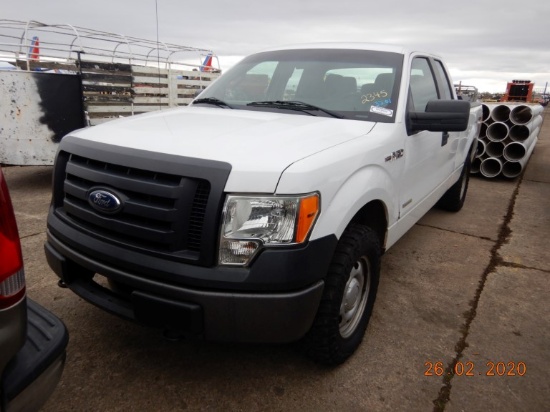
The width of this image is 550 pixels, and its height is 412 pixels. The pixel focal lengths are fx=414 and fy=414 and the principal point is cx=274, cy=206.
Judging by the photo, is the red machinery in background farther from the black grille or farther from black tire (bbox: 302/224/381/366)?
the black grille

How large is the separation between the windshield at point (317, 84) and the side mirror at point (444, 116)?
0.22 meters

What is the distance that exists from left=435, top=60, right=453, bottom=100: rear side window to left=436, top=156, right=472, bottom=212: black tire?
3.61ft

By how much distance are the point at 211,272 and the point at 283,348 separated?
0.97 m

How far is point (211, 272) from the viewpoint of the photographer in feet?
5.74

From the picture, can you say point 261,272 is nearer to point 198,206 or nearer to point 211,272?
point 211,272

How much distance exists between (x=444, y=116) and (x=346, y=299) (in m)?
1.37

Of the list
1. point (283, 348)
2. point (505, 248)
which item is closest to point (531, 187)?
point (505, 248)

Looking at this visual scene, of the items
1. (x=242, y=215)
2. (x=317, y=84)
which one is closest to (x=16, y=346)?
(x=242, y=215)

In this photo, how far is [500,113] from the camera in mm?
7418

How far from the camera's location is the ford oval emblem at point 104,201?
1906mm

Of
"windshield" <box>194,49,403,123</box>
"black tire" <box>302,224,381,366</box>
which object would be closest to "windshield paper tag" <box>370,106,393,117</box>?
"windshield" <box>194,49,403,123</box>

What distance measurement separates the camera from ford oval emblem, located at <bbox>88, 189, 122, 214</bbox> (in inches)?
75.0

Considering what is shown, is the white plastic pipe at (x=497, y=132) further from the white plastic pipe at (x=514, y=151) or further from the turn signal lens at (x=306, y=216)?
the turn signal lens at (x=306, y=216)
